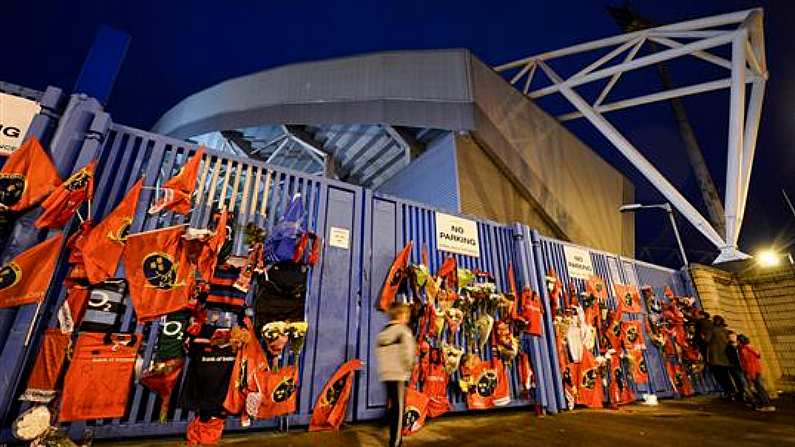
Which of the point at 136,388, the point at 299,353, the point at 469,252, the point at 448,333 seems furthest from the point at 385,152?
the point at 136,388

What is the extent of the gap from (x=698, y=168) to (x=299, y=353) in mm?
22976

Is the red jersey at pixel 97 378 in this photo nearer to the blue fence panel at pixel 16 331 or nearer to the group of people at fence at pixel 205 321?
the group of people at fence at pixel 205 321

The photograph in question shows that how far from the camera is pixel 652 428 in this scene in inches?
145

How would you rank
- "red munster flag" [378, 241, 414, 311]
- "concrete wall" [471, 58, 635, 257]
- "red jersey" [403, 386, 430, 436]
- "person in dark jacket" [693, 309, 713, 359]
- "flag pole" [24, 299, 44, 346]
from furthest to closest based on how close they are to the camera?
"concrete wall" [471, 58, 635, 257] < "person in dark jacket" [693, 309, 713, 359] < "red munster flag" [378, 241, 414, 311] < "red jersey" [403, 386, 430, 436] < "flag pole" [24, 299, 44, 346]

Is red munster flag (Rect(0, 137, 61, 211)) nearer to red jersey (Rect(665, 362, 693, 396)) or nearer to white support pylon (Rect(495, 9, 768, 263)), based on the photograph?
red jersey (Rect(665, 362, 693, 396))

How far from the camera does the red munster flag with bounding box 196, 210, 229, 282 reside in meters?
3.12

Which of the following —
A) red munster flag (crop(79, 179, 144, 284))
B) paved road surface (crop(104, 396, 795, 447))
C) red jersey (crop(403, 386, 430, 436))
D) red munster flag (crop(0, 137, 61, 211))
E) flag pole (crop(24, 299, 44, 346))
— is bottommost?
paved road surface (crop(104, 396, 795, 447))

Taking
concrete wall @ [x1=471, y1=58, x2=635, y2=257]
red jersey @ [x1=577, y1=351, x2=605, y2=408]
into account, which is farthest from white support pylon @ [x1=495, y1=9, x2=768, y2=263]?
red jersey @ [x1=577, y1=351, x2=605, y2=408]

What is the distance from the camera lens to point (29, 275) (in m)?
2.48

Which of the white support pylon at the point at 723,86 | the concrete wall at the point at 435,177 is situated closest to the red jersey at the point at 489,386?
the concrete wall at the point at 435,177

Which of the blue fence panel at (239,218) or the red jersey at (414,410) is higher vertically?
the blue fence panel at (239,218)

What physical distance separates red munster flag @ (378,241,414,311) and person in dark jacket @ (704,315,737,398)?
6.96m

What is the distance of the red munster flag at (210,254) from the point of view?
3.12 metres

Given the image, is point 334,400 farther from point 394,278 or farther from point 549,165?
point 549,165
